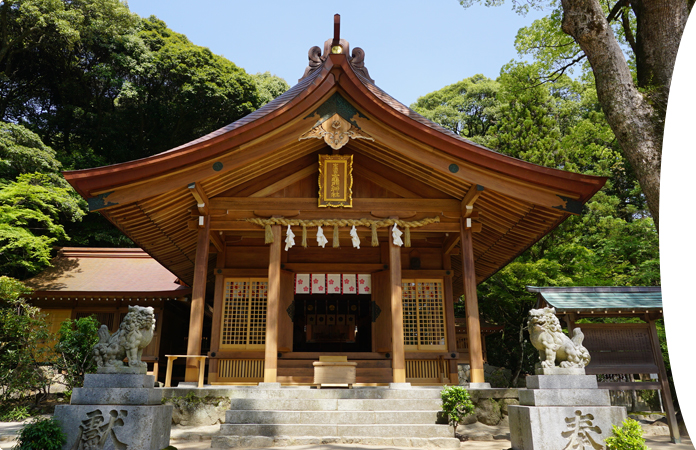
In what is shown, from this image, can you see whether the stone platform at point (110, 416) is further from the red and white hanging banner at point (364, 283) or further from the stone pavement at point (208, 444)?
the red and white hanging banner at point (364, 283)

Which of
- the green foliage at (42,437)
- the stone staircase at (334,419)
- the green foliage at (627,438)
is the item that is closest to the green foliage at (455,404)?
the stone staircase at (334,419)

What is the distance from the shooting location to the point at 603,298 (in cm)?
962

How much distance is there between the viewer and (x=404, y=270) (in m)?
11.3

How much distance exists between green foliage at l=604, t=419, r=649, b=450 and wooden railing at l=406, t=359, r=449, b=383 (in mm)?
5673

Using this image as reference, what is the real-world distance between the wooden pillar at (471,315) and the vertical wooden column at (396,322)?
123cm

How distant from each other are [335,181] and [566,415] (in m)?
Answer: 5.87

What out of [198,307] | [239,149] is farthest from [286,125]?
[198,307]

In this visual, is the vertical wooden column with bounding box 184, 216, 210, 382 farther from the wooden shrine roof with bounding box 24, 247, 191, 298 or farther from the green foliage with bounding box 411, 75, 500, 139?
the green foliage with bounding box 411, 75, 500, 139

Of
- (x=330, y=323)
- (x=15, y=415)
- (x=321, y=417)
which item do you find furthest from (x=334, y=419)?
(x=330, y=323)

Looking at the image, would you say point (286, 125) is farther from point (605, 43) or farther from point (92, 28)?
point (92, 28)

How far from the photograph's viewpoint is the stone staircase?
21.0ft

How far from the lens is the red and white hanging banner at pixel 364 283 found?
11500mm

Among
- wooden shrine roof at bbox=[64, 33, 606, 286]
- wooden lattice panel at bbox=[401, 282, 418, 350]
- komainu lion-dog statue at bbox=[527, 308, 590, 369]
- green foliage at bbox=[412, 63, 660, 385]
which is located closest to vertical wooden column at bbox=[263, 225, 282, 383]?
wooden shrine roof at bbox=[64, 33, 606, 286]

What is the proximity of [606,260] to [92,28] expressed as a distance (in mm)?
26713
